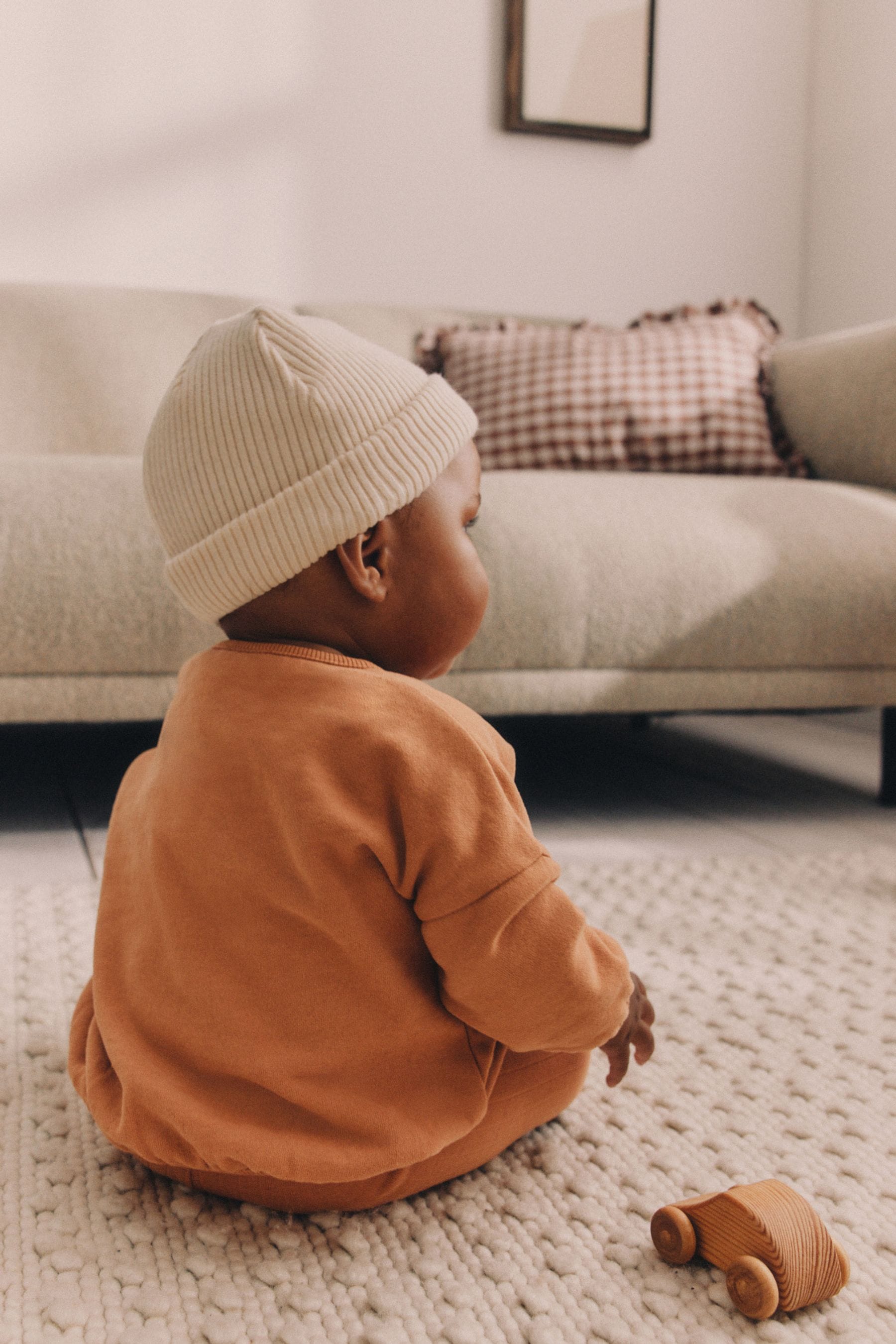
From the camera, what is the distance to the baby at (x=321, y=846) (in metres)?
0.53

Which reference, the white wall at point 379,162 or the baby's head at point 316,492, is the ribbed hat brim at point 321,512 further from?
the white wall at point 379,162

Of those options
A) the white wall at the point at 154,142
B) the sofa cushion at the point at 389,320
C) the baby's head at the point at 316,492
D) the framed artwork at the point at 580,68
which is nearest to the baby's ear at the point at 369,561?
the baby's head at the point at 316,492

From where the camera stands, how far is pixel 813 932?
1.01m

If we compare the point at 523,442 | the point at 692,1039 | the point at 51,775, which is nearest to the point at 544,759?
the point at 523,442

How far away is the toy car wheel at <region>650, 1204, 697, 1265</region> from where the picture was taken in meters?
0.54

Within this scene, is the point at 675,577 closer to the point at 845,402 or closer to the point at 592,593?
the point at 592,593

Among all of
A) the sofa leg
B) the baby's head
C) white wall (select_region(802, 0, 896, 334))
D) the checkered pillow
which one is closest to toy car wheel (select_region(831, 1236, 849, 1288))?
the baby's head

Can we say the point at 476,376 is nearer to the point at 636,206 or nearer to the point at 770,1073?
the point at 636,206

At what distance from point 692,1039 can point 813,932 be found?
269 mm

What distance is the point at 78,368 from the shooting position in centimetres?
177

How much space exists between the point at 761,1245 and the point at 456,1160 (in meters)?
0.17

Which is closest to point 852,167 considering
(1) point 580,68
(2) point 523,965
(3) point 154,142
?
(1) point 580,68

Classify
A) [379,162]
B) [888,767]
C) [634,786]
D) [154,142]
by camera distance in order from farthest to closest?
[379,162] < [154,142] < [634,786] < [888,767]

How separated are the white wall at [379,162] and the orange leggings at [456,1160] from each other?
192cm
